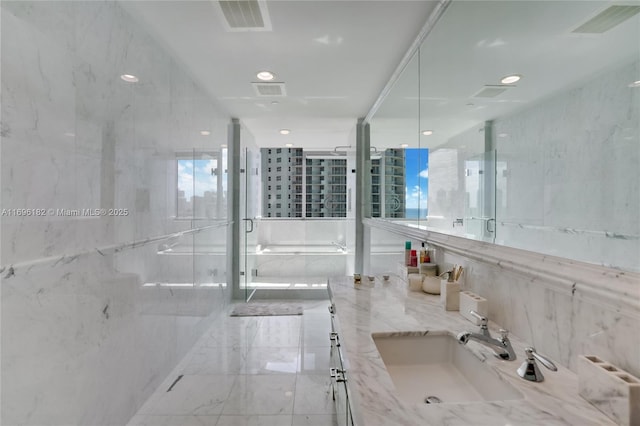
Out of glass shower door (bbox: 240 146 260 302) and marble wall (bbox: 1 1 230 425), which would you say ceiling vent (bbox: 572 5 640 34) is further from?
glass shower door (bbox: 240 146 260 302)

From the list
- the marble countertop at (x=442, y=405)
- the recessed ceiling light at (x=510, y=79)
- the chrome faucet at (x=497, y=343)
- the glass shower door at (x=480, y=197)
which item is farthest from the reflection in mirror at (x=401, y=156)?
the chrome faucet at (x=497, y=343)

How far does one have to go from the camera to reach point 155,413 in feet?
6.73

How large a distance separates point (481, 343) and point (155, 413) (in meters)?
2.09

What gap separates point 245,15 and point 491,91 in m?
1.49

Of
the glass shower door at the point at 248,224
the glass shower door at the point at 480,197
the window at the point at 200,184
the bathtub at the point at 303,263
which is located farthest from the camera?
the bathtub at the point at 303,263

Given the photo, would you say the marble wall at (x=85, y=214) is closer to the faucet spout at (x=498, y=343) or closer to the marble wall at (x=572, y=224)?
the faucet spout at (x=498, y=343)

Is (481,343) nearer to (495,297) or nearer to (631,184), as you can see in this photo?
(495,297)

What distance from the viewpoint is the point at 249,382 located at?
2.43m

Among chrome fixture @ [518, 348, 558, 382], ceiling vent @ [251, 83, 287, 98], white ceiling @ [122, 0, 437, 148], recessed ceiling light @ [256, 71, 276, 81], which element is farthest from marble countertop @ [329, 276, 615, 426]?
ceiling vent @ [251, 83, 287, 98]

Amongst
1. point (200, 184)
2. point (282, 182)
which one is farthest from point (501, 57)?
point (282, 182)

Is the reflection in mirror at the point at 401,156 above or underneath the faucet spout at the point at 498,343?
above

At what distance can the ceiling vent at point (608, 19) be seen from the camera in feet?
2.54

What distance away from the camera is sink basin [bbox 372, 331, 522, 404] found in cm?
Result: 103

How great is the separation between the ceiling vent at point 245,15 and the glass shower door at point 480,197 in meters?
1.48
